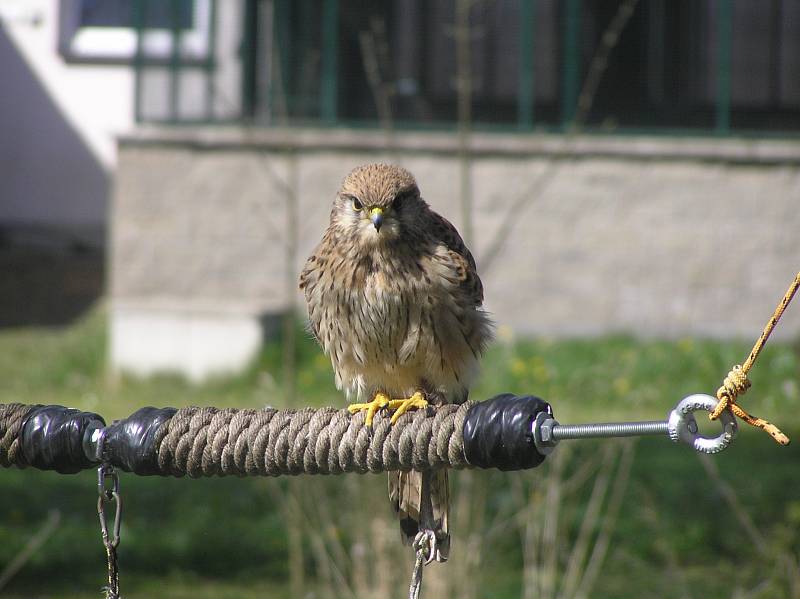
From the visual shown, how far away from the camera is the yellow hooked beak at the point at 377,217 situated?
3.22m

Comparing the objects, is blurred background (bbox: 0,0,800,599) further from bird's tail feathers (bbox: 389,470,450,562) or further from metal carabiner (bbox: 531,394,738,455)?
metal carabiner (bbox: 531,394,738,455)

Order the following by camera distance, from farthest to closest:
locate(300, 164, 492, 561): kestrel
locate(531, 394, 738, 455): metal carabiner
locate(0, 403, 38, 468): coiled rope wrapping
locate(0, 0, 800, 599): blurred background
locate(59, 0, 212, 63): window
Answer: locate(59, 0, 212, 63): window, locate(0, 0, 800, 599): blurred background, locate(300, 164, 492, 561): kestrel, locate(0, 403, 38, 468): coiled rope wrapping, locate(531, 394, 738, 455): metal carabiner

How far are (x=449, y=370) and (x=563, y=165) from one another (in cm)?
589

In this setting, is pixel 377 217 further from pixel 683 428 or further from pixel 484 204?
pixel 484 204

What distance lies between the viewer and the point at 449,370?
330 cm

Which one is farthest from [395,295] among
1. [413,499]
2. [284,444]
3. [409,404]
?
[284,444]

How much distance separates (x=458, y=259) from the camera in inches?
129

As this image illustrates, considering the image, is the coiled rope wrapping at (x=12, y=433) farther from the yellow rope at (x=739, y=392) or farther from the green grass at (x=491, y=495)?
the green grass at (x=491, y=495)

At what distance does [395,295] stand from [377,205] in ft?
0.86

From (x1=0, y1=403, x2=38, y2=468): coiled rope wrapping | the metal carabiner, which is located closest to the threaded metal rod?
the metal carabiner

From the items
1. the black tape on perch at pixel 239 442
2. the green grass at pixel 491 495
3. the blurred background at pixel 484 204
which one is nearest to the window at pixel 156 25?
the blurred background at pixel 484 204

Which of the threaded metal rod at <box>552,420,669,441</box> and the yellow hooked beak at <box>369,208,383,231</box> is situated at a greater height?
the yellow hooked beak at <box>369,208,383,231</box>

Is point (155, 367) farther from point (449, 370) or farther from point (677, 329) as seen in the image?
point (449, 370)

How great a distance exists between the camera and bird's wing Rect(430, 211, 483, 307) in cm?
326
